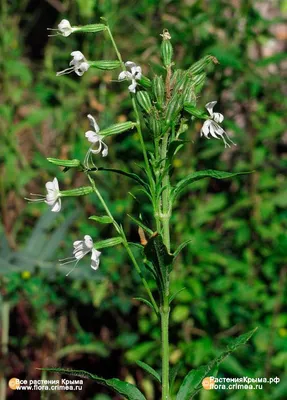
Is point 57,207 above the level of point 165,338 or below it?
above

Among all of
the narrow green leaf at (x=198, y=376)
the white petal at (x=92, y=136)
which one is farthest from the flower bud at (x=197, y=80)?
the narrow green leaf at (x=198, y=376)

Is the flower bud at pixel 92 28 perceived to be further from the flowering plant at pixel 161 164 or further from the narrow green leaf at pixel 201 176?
the narrow green leaf at pixel 201 176

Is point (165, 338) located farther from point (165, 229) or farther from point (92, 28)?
point (92, 28)

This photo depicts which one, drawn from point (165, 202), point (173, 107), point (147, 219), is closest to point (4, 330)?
point (147, 219)

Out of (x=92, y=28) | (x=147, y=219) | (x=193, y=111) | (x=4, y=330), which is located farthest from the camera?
(x=147, y=219)

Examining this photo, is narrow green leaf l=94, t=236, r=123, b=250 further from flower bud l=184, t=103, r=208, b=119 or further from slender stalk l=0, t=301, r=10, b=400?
slender stalk l=0, t=301, r=10, b=400

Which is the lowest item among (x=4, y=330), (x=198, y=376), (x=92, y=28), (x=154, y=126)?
(x=4, y=330)

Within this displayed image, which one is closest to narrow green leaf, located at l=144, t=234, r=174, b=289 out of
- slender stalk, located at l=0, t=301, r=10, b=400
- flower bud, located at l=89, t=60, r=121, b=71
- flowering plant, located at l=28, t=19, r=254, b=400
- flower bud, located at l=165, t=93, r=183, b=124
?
flowering plant, located at l=28, t=19, r=254, b=400
